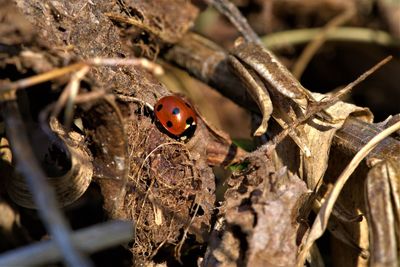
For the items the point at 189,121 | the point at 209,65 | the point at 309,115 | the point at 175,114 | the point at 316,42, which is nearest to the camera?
the point at 309,115

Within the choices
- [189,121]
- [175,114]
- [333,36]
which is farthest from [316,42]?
[175,114]

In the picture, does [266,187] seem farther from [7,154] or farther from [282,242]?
[7,154]

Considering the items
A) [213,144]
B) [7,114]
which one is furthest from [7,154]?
[213,144]

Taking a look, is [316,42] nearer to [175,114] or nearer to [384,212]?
[175,114]

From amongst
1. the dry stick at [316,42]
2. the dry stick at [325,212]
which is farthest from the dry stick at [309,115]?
the dry stick at [316,42]

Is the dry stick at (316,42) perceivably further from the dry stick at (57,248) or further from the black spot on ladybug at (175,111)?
the dry stick at (57,248)

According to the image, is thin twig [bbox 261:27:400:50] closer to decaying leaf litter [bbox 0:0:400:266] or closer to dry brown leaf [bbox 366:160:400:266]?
decaying leaf litter [bbox 0:0:400:266]
